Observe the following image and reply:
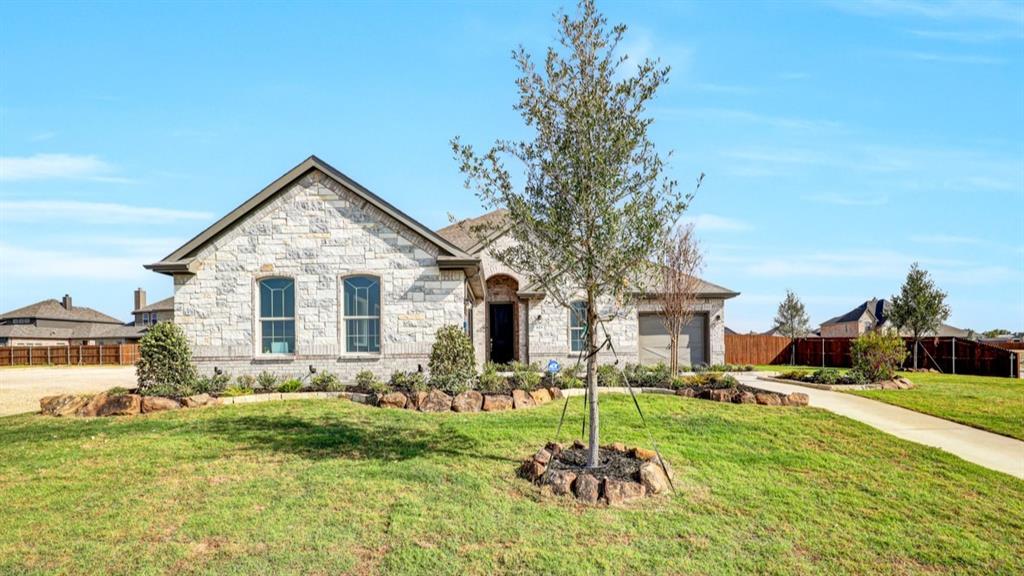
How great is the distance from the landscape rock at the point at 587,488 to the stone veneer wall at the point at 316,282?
8.40 metres

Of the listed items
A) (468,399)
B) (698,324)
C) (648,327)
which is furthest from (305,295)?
(698,324)

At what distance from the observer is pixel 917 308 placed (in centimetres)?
2619

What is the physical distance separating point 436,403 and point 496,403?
3.85 ft

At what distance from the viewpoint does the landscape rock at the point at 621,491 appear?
698 cm

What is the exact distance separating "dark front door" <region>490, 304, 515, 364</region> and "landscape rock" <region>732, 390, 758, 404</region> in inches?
407

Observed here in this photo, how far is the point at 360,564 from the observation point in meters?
5.50

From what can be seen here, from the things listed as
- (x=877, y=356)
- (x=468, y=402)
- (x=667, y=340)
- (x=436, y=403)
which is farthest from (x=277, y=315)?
(x=877, y=356)

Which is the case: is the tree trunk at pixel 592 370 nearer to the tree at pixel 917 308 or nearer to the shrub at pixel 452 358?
the shrub at pixel 452 358

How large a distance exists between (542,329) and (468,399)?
9.60 metres

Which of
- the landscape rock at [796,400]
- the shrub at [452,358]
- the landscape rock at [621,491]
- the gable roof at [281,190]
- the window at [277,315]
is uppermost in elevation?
the gable roof at [281,190]

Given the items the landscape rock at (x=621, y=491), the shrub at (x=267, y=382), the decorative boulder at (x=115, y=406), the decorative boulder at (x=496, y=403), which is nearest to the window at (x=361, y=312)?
the shrub at (x=267, y=382)

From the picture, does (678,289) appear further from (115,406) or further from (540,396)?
(115,406)

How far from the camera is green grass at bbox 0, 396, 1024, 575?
567 cm

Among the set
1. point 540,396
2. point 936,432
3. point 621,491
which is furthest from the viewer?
point 540,396
